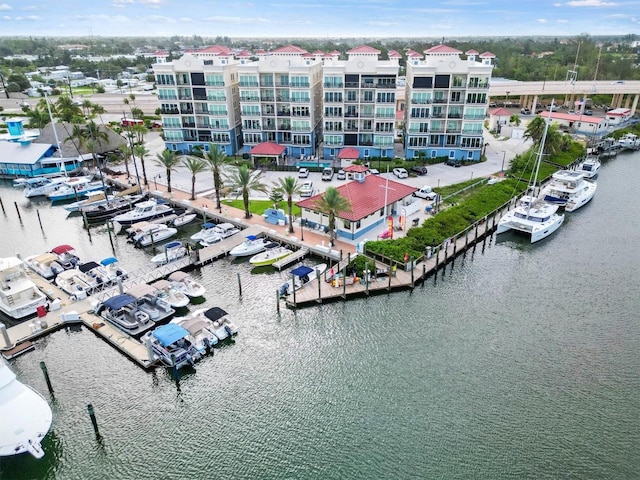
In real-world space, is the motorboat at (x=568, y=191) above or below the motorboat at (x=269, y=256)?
above

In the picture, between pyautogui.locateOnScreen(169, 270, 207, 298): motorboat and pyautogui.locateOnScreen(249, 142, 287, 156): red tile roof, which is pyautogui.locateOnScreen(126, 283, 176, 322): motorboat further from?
pyautogui.locateOnScreen(249, 142, 287, 156): red tile roof

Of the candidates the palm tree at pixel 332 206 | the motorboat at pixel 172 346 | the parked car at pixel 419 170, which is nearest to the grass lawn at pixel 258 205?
the palm tree at pixel 332 206

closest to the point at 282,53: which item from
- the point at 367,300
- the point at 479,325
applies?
the point at 367,300

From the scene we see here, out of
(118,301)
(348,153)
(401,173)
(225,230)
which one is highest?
(348,153)

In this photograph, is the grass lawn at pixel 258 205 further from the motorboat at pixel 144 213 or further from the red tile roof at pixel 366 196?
the motorboat at pixel 144 213

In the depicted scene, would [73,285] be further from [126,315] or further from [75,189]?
[75,189]

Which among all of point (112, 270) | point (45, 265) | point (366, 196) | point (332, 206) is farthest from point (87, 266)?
point (366, 196)

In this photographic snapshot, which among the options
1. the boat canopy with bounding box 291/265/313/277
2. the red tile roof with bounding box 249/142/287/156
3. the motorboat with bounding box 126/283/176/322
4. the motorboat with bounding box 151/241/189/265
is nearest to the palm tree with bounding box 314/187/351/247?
the boat canopy with bounding box 291/265/313/277
